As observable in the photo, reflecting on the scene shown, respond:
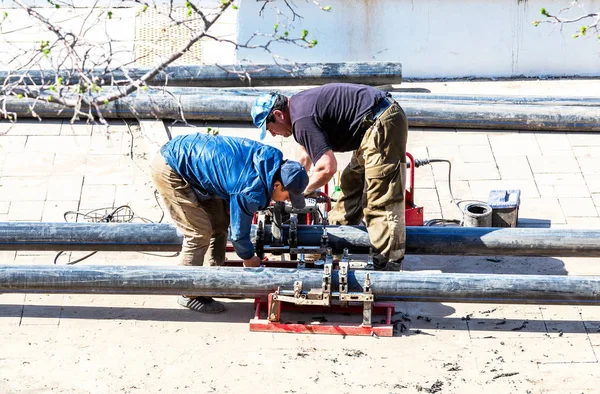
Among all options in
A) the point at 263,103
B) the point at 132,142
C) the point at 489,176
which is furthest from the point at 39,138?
the point at 489,176

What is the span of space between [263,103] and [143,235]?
4.53 ft

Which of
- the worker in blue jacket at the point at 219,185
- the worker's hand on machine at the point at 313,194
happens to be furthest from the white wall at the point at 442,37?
the worker in blue jacket at the point at 219,185

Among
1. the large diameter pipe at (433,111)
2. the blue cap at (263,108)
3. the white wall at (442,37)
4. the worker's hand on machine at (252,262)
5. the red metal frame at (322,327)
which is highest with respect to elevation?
the blue cap at (263,108)

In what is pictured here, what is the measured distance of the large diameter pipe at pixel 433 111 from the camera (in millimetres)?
9648

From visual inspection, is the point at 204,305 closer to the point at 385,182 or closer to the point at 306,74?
the point at 385,182

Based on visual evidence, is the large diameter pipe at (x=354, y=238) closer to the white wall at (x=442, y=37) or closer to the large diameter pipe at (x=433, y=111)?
the large diameter pipe at (x=433, y=111)

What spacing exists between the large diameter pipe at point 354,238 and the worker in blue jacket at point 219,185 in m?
0.33

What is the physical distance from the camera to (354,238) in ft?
23.8

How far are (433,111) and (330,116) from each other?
300cm

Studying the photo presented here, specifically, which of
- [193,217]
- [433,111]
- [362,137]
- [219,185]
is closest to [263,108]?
[219,185]

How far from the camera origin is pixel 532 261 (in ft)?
25.9

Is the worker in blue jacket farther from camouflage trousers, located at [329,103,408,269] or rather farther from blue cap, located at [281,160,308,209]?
camouflage trousers, located at [329,103,408,269]

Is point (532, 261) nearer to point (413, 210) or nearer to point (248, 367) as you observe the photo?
point (413, 210)

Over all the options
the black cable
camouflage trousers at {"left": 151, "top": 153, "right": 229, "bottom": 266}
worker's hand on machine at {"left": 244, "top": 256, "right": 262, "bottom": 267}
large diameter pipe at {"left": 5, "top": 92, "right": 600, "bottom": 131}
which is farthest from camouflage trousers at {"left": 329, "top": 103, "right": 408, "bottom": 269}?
large diameter pipe at {"left": 5, "top": 92, "right": 600, "bottom": 131}
